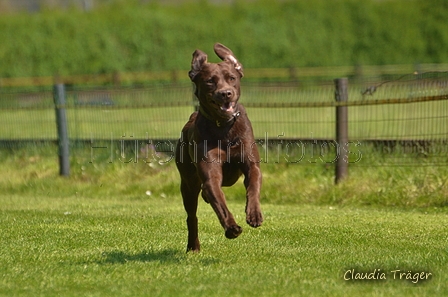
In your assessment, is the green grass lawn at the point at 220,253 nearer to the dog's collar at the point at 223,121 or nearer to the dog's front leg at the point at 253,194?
the dog's front leg at the point at 253,194

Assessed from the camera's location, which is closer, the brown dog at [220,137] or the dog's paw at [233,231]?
the dog's paw at [233,231]

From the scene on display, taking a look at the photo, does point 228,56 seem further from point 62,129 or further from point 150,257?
point 62,129

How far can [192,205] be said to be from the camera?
711 centimetres

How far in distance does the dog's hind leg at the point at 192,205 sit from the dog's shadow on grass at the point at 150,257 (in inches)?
5.0

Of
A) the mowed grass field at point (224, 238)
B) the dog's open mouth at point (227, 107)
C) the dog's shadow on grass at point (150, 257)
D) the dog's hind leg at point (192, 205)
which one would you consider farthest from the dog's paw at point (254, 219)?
the dog's hind leg at point (192, 205)

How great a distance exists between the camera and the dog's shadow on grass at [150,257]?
6.69 metres

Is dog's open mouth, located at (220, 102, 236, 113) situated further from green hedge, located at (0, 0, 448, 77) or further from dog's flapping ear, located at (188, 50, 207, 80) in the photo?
green hedge, located at (0, 0, 448, 77)

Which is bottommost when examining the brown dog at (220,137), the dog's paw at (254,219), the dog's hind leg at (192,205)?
the dog's hind leg at (192,205)

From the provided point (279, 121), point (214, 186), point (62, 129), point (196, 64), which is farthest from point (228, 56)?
point (62, 129)

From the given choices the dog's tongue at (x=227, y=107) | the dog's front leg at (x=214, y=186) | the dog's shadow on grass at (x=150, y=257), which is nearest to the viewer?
the dog's front leg at (x=214, y=186)

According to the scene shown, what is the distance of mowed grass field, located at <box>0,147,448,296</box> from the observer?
19.0 feet

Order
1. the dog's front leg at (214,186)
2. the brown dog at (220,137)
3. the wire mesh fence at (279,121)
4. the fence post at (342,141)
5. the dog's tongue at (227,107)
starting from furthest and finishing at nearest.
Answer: the fence post at (342,141) < the wire mesh fence at (279,121) < the dog's tongue at (227,107) < the brown dog at (220,137) < the dog's front leg at (214,186)

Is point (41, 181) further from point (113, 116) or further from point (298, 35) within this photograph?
point (298, 35)

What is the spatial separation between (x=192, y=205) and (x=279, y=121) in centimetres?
597
